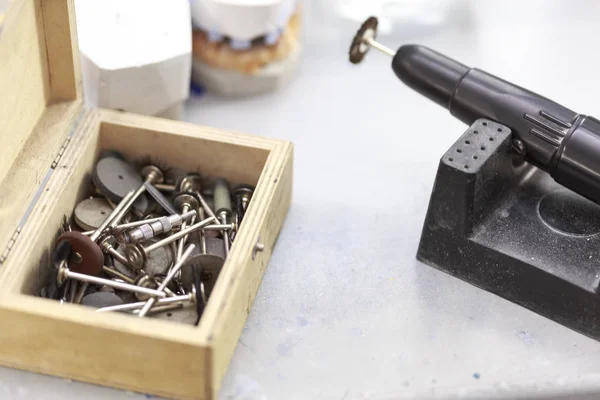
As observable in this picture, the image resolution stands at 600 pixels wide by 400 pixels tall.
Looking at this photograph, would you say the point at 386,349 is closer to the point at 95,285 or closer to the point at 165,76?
the point at 95,285

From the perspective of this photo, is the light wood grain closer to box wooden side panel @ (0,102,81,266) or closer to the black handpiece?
box wooden side panel @ (0,102,81,266)

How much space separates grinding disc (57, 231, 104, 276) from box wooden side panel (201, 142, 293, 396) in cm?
11

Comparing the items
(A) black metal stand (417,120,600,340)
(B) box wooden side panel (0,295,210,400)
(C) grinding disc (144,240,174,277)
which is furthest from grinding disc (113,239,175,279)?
(A) black metal stand (417,120,600,340)

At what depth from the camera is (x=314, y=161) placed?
84 centimetres

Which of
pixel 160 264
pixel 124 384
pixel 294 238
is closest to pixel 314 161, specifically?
pixel 294 238

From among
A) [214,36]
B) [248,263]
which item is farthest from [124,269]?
[214,36]

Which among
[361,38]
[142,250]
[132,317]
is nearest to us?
[132,317]

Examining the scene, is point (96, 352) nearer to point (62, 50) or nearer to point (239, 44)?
point (62, 50)

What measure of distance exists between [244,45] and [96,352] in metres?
0.43

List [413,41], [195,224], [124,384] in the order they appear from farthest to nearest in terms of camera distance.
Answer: [413,41], [195,224], [124,384]

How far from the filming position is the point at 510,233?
669 millimetres

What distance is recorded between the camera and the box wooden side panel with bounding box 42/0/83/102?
67 centimetres

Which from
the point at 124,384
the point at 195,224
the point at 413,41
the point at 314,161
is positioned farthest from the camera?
the point at 413,41

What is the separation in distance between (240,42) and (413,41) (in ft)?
0.83
